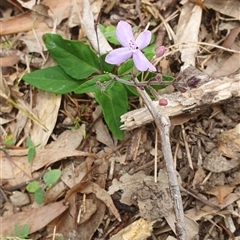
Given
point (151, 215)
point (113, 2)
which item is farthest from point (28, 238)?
point (113, 2)

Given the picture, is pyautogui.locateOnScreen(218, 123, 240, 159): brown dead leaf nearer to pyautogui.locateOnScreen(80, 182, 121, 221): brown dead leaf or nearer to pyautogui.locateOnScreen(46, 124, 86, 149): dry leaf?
pyautogui.locateOnScreen(80, 182, 121, 221): brown dead leaf

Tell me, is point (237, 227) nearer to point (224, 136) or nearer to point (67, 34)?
point (224, 136)

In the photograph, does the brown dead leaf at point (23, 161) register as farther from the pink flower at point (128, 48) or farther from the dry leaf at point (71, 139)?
the pink flower at point (128, 48)

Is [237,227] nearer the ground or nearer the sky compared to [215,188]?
nearer the ground

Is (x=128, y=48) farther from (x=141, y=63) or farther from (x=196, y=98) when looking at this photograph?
(x=196, y=98)

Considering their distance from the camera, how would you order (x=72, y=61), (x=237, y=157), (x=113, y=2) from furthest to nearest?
1. (x=113, y=2)
2. (x=72, y=61)
3. (x=237, y=157)

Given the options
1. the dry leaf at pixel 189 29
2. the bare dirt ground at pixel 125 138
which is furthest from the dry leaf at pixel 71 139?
→ the dry leaf at pixel 189 29

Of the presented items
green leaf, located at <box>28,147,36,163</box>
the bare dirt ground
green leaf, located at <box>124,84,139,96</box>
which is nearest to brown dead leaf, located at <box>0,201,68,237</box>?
the bare dirt ground
